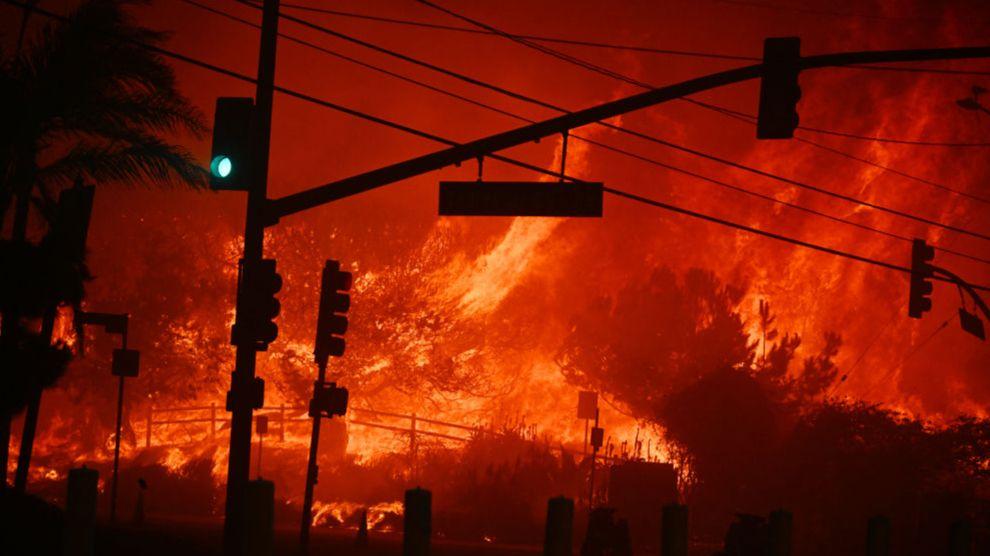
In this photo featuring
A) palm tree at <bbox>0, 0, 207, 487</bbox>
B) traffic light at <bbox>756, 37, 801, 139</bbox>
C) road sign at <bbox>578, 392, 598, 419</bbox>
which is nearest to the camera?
traffic light at <bbox>756, 37, 801, 139</bbox>

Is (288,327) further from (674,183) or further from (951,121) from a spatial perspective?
(951,121)

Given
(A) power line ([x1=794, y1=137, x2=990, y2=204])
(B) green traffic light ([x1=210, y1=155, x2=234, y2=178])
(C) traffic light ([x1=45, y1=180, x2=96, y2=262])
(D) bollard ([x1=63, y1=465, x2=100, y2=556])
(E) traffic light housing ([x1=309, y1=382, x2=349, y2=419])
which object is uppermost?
(A) power line ([x1=794, y1=137, x2=990, y2=204])

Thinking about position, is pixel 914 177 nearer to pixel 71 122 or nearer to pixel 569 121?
pixel 71 122

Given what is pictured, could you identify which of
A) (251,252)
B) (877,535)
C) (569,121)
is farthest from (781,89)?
(251,252)

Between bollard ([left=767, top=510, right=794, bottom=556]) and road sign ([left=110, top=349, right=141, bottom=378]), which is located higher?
road sign ([left=110, top=349, right=141, bottom=378])

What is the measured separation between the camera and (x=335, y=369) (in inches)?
1945

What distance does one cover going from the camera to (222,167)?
14555 millimetres

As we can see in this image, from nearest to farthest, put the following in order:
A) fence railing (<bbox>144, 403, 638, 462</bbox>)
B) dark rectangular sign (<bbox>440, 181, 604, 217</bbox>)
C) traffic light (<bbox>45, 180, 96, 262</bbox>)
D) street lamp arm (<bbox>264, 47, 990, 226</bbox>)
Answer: street lamp arm (<bbox>264, 47, 990, 226</bbox>) < dark rectangular sign (<bbox>440, 181, 604, 217</bbox>) < traffic light (<bbox>45, 180, 96, 262</bbox>) < fence railing (<bbox>144, 403, 638, 462</bbox>)

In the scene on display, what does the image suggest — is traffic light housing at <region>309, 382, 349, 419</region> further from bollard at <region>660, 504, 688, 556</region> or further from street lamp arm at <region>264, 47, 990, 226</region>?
bollard at <region>660, 504, 688, 556</region>

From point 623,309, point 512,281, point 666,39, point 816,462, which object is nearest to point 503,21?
point 666,39

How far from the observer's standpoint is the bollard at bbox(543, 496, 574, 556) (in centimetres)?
1075

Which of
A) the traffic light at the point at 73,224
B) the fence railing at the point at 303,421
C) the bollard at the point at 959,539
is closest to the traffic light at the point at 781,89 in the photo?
the bollard at the point at 959,539

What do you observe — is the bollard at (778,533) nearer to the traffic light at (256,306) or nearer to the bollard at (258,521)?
the bollard at (258,521)

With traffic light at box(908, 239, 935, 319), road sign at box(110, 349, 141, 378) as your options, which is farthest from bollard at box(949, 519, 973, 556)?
road sign at box(110, 349, 141, 378)
